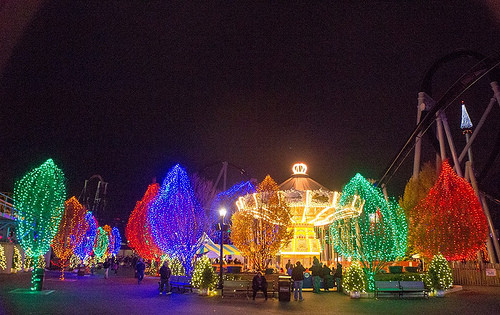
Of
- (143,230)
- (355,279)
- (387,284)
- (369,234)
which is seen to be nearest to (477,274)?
(387,284)

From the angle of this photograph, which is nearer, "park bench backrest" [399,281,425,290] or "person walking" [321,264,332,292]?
"park bench backrest" [399,281,425,290]

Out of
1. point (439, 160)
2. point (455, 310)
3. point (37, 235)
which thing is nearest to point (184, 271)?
point (37, 235)

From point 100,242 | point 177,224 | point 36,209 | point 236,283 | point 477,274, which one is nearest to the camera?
point 236,283

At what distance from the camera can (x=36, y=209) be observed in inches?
786

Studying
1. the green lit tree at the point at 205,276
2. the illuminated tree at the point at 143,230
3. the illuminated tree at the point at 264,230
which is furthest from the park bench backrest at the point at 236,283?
the illuminated tree at the point at 143,230

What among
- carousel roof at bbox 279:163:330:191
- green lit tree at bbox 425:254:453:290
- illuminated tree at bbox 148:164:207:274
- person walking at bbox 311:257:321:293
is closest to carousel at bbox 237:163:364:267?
carousel roof at bbox 279:163:330:191

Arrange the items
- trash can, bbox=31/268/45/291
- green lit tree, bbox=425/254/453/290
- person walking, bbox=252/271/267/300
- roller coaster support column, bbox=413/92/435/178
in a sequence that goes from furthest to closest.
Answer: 1. roller coaster support column, bbox=413/92/435/178
2. green lit tree, bbox=425/254/453/290
3. trash can, bbox=31/268/45/291
4. person walking, bbox=252/271/267/300

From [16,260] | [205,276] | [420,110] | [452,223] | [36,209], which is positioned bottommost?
[205,276]

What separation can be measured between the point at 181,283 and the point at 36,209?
7944mm

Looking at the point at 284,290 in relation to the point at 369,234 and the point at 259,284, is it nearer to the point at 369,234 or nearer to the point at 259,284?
the point at 259,284

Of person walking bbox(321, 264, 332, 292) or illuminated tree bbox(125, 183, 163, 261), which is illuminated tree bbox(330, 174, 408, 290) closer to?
person walking bbox(321, 264, 332, 292)

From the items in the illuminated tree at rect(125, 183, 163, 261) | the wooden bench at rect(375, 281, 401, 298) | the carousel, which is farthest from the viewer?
the illuminated tree at rect(125, 183, 163, 261)

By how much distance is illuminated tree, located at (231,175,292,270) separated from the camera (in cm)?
2062

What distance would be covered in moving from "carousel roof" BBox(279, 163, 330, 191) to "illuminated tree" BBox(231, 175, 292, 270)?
25.2 feet
